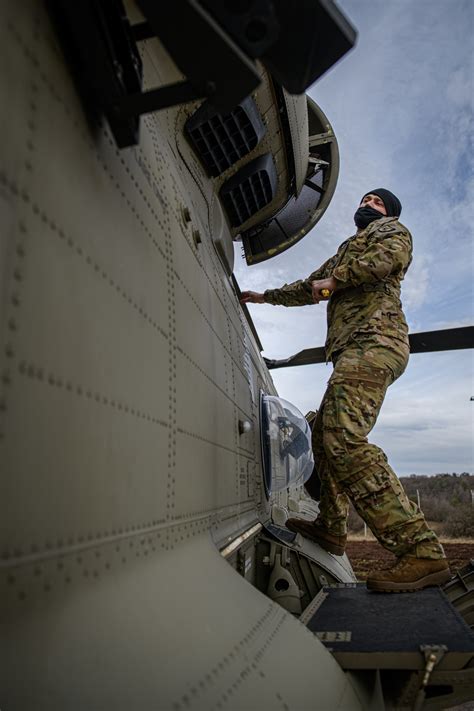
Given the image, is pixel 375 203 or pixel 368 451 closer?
pixel 368 451

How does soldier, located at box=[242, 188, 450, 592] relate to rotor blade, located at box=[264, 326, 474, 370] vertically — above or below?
below

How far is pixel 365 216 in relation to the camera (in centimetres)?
379

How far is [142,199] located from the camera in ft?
5.86

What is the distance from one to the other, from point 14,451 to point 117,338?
53cm

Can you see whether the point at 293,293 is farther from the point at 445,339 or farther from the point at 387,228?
the point at 445,339

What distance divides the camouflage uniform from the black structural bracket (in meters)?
1.99

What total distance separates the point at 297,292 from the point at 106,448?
3140 mm

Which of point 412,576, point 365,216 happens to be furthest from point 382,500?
point 365,216

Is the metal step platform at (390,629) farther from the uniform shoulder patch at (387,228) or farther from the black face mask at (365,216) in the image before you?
the black face mask at (365,216)

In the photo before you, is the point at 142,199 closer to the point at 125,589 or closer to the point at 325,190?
the point at 125,589

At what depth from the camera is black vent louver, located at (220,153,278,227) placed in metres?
3.71

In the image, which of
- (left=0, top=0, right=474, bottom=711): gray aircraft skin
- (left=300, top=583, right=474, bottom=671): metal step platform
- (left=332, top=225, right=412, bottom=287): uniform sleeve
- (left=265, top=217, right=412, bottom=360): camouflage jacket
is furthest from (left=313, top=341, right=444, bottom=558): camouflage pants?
(left=0, top=0, right=474, bottom=711): gray aircraft skin

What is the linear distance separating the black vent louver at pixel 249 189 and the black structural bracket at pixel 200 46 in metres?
2.33

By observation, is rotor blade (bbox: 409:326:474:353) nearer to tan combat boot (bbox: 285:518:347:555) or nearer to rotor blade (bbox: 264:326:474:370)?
rotor blade (bbox: 264:326:474:370)
